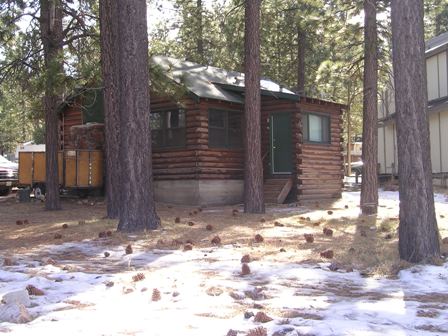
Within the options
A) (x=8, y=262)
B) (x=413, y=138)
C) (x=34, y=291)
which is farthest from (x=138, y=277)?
(x=413, y=138)

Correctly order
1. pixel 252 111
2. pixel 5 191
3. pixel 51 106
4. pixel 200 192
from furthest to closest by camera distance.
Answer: pixel 5 191 < pixel 200 192 < pixel 51 106 < pixel 252 111

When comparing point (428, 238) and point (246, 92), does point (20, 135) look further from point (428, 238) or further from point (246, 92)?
point (428, 238)

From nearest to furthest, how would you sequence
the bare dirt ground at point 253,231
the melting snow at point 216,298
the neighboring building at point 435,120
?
1. the melting snow at point 216,298
2. the bare dirt ground at point 253,231
3. the neighboring building at point 435,120

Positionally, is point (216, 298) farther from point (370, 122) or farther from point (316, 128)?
point (316, 128)

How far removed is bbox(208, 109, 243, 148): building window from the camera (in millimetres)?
17469

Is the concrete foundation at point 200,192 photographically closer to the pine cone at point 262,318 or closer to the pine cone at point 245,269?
the pine cone at point 245,269

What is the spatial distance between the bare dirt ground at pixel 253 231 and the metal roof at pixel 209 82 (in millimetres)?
3756

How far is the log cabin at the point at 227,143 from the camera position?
55.6ft

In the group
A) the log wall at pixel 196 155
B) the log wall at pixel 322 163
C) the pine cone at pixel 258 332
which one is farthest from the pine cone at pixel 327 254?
the log wall at pixel 322 163

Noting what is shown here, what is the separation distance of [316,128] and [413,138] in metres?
12.1

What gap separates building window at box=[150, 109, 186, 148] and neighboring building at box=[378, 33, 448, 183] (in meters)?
11.1

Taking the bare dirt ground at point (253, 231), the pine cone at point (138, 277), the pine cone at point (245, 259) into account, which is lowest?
the pine cone at point (138, 277)

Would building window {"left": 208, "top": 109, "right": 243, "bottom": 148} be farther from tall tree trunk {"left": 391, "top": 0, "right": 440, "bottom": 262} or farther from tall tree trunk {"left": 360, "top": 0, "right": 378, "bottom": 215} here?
tall tree trunk {"left": 391, "top": 0, "right": 440, "bottom": 262}

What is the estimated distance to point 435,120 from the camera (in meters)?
25.7
